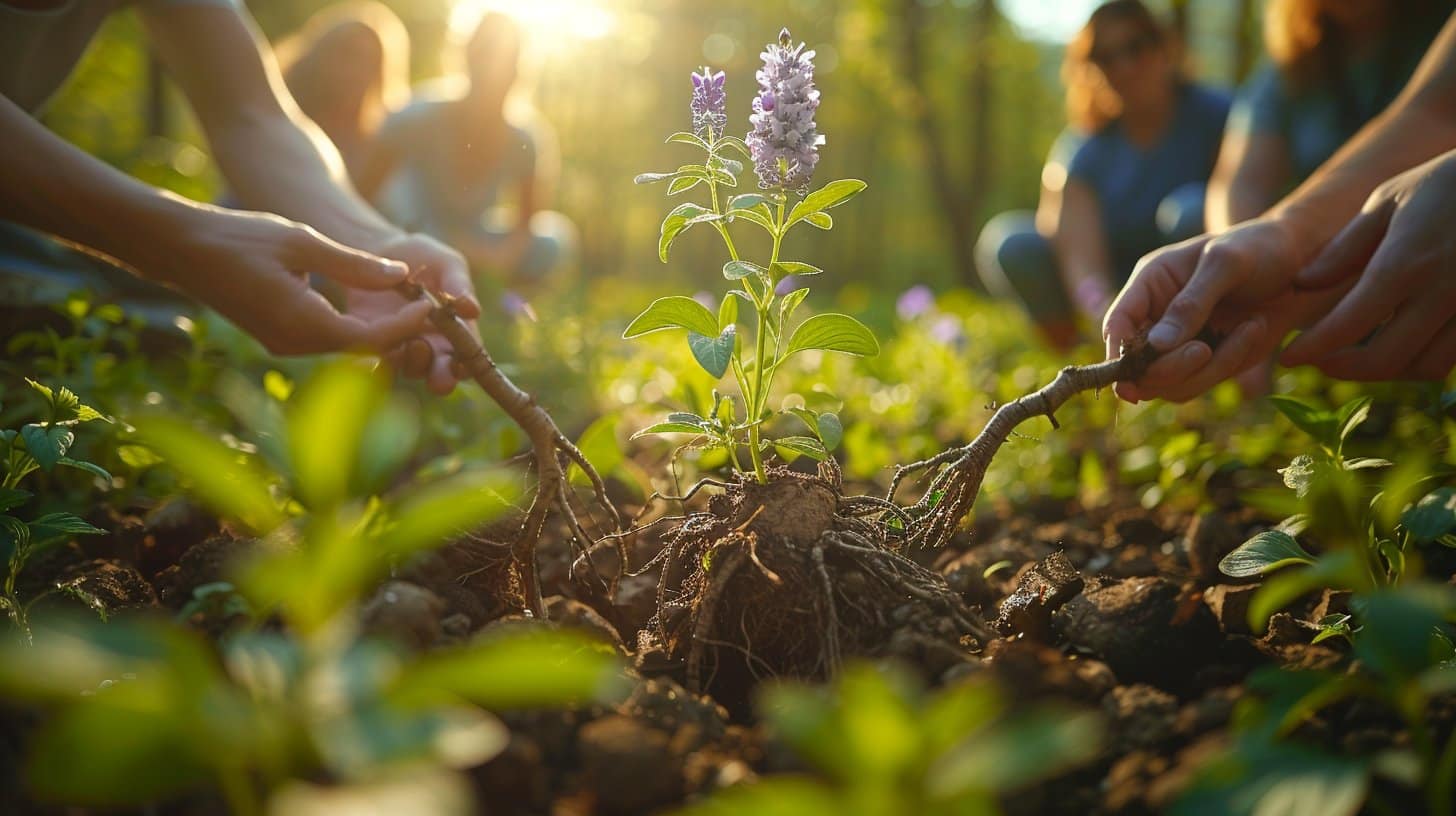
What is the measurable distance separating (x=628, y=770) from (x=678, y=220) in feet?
2.71

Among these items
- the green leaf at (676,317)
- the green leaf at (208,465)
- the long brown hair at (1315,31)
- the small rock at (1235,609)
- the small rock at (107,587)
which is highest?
the long brown hair at (1315,31)

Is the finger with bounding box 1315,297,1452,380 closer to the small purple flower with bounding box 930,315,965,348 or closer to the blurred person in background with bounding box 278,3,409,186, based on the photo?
the small purple flower with bounding box 930,315,965,348

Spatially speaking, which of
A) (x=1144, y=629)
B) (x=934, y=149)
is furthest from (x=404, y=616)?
(x=934, y=149)

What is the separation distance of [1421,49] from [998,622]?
352 cm

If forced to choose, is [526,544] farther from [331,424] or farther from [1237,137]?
[1237,137]

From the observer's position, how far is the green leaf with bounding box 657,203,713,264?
56.5 inches

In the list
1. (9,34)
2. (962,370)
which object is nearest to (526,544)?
(9,34)

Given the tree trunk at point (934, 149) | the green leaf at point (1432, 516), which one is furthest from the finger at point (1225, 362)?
the tree trunk at point (934, 149)

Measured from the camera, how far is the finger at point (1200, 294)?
5.38 feet

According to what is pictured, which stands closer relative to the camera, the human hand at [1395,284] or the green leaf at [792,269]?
the green leaf at [792,269]

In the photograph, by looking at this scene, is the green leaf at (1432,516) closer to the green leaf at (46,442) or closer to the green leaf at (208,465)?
the green leaf at (208,465)

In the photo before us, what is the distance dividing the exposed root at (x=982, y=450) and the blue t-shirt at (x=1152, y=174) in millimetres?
4161

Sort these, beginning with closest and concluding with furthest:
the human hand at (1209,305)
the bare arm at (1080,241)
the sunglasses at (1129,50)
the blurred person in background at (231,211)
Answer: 1. the human hand at (1209,305)
2. the blurred person in background at (231,211)
3. the bare arm at (1080,241)
4. the sunglasses at (1129,50)

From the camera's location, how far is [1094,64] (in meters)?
5.61
